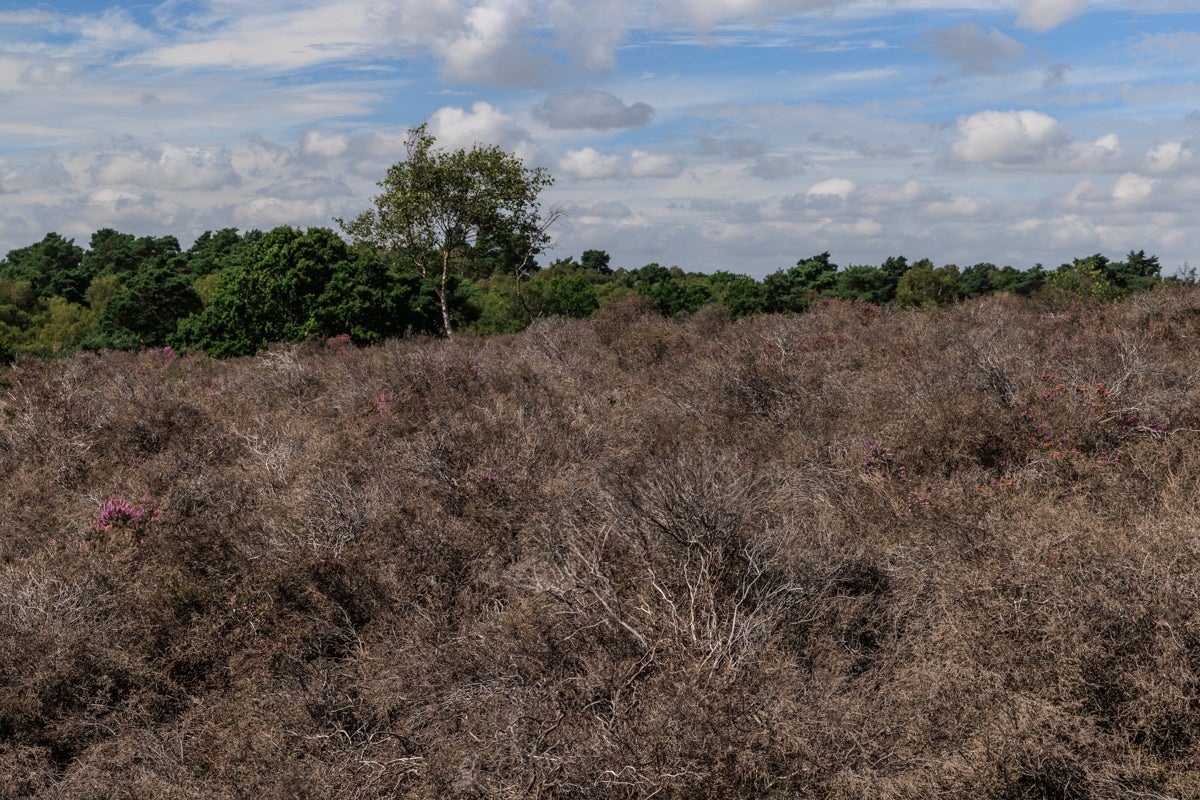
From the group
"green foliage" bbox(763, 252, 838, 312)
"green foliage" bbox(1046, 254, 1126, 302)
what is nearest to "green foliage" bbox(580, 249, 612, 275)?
"green foliage" bbox(763, 252, 838, 312)

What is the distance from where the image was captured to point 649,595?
797 cm

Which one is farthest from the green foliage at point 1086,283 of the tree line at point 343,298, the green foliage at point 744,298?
the green foliage at point 744,298

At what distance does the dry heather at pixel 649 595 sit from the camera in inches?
241

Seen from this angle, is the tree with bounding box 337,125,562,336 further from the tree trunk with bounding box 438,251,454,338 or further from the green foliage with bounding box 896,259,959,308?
the green foliage with bounding box 896,259,959,308

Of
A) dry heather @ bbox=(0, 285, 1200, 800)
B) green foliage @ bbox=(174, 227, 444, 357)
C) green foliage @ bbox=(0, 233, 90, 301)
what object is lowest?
dry heather @ bbox=(0, 285, 1200, 800)

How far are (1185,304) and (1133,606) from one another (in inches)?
499

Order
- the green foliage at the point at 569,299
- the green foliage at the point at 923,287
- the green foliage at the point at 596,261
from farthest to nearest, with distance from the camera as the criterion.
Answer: the green foliage at the point at 596,261 < the green foliage at the point at 923,287 < the green foliage at the point at 569,299

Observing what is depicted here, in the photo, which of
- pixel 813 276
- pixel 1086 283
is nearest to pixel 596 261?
pixel 813 276

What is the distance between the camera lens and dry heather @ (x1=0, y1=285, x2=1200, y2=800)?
6117mm

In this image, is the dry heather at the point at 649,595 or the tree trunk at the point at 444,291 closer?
the dry heather at the point at 649,595

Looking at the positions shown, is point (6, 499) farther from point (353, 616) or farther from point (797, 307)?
point (797, 307)

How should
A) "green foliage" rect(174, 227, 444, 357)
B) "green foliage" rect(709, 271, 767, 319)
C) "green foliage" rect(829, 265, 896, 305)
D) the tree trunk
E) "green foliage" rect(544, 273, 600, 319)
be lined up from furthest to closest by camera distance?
"green foliage" rect(829, 265, 896, 305) < "green foliage" rect(544, 273, 600, 319) < "green foliage" rect(709, 271, 767, 319) < the tree trunk < "green foliage" rect(174, 227, 444, 357)

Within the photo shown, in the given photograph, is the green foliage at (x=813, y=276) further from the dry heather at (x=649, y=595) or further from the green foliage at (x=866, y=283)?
the dry heather at (x=649, y=595)

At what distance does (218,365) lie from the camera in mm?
23172
